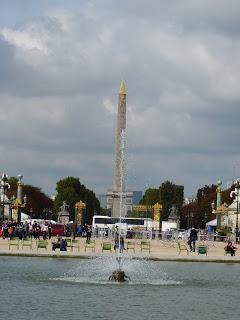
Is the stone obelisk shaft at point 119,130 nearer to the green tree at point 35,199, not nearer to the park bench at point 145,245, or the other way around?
the park bench at point 145,245

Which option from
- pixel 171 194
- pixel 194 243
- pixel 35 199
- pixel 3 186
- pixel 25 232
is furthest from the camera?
pixel 35 199

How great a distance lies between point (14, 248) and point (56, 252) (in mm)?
4286

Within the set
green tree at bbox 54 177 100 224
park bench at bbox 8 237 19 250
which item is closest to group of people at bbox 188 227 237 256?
park bench at bbox 8 237 19 250

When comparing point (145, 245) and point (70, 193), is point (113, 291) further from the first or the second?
point (70, 193)

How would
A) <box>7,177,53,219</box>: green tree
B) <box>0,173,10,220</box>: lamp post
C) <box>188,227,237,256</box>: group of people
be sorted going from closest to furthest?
<box>188,227,237,256</box>: group of people → <box>0,173,10,220</box>: lamp post → <box>7,177,53,219</box>: green tree

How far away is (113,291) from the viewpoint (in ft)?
109

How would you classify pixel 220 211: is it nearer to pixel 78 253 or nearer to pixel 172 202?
pixel 78 253

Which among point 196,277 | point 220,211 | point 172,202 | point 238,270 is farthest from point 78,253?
point 172,202

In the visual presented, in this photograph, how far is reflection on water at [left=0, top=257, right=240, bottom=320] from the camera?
28000 mm

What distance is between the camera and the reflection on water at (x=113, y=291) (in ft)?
91.9

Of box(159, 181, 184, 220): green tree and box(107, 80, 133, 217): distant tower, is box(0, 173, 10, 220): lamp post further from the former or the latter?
box(159, 181, 184, 220): green tree

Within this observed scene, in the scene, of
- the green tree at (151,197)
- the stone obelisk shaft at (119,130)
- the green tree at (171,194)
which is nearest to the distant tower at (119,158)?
the stone obelisk shaft at (119,130)

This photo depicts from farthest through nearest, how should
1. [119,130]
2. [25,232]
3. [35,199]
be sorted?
[35,199] → [119,130] → [25,232]

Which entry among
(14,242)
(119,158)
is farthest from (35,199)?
(14,242)
